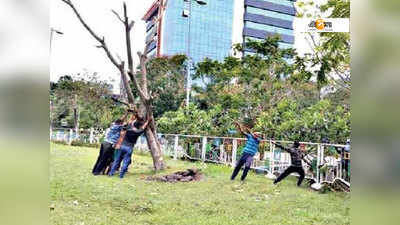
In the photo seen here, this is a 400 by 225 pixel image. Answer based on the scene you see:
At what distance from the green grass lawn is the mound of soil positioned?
0.04m

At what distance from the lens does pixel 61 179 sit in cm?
309

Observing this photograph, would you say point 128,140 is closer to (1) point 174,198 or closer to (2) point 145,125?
(2) point 145,125

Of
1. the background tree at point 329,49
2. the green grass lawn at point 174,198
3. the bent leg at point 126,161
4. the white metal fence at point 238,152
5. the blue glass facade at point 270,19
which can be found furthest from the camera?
the bent leg at point 126,161

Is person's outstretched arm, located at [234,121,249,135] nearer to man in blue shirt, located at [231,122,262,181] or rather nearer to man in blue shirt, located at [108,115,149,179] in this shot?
man in blue shirt, located at [231,122,262,181]

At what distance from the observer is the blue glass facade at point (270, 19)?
125 inches

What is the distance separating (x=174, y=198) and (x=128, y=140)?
69 cm

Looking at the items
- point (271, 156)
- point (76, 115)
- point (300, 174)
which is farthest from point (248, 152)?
point (76, 115)

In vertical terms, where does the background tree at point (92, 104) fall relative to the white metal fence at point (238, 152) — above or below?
above

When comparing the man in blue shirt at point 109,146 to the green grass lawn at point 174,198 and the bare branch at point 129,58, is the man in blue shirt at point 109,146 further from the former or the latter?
the bare branch at point 129,58

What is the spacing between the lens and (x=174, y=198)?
3.14m

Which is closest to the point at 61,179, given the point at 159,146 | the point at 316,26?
the point at 159,146

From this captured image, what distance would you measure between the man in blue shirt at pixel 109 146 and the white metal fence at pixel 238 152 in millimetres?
86

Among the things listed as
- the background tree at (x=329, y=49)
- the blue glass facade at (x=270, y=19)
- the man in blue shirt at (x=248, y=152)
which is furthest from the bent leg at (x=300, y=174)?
the blue glass facade at (x=270, y=19)
